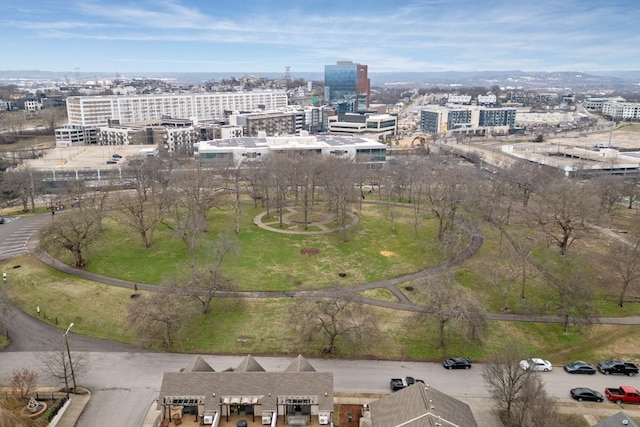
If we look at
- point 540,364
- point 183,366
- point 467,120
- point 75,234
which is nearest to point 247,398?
point 183,366

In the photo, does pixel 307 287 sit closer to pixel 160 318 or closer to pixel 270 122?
pixel 160 318

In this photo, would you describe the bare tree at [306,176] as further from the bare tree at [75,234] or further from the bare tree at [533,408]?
the bare tree at [533,408]

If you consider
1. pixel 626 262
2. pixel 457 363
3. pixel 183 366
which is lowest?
pixel 183 366

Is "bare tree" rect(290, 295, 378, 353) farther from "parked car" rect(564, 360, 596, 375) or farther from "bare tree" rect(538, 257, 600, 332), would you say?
"bare tree" rect(538, 257, 600, 332)

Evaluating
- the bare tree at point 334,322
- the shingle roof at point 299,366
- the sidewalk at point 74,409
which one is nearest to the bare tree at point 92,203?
Answer: the sidewalk at point 74,409

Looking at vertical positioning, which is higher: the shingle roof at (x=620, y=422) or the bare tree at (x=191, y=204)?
the bare tree at (x=191, y=204)

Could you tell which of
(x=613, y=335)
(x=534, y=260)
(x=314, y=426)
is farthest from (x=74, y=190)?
(x=613, y=335)

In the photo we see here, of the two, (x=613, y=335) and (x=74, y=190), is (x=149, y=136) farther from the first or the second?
(x=613, y=335)
